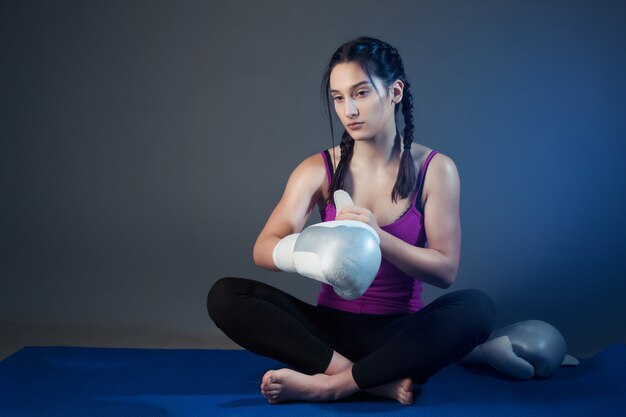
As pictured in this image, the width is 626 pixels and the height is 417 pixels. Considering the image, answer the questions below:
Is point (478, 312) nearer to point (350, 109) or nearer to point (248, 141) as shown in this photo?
point (350, 109)

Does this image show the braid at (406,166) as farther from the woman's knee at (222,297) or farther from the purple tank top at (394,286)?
the woman's knee at (222,297)

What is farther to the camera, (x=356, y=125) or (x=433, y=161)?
(x=433, y=161)

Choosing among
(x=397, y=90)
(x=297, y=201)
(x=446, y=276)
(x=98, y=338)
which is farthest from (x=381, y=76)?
(x=98, y=338)

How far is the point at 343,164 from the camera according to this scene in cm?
237

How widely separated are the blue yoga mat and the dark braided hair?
564mm

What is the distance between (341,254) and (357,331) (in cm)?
50

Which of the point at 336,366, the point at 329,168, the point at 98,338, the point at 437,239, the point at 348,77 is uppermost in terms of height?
the point at 348,77

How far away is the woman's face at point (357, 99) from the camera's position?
2.18 m

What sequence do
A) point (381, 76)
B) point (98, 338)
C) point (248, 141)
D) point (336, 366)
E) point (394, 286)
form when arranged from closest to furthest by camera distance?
point (336, 366) < point (381, 76) < point (394, 286) < point (98, 338) < point (248, 141)

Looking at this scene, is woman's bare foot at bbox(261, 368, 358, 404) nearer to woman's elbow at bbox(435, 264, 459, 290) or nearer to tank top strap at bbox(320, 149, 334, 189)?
woman's elbow at bbox(435, 264, 459, 290)

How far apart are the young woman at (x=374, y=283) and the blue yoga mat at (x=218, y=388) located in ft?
0.31

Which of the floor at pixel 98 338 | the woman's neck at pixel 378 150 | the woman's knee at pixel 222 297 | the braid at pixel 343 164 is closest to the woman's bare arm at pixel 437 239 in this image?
the woman's neck at pixel 378 150

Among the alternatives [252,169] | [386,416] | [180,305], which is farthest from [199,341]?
[386,416]

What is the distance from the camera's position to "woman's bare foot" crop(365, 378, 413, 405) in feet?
6.87
